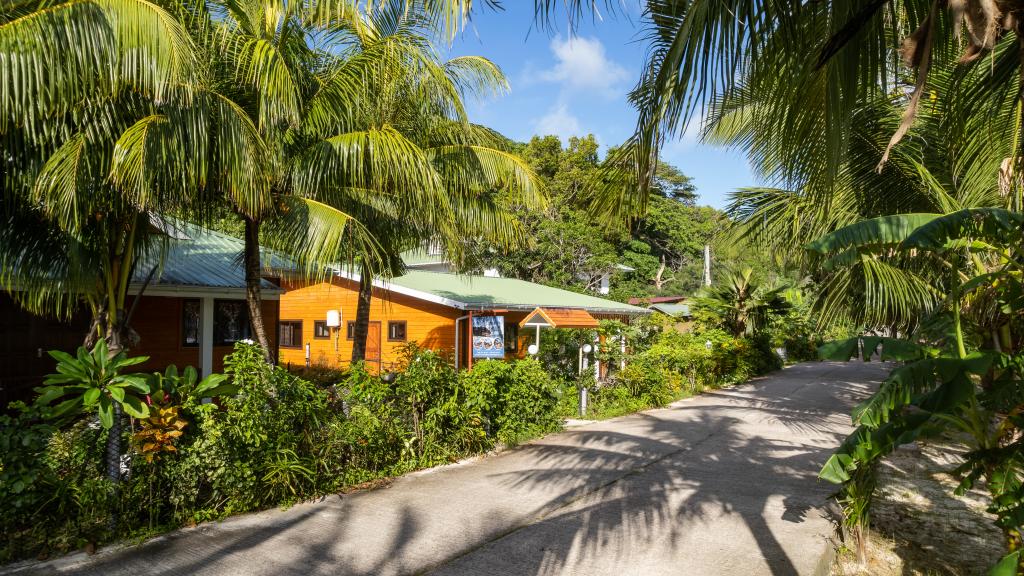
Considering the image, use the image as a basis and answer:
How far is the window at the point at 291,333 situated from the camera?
68.1 feet

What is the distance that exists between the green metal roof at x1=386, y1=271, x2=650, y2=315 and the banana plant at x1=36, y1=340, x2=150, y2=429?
9.94m

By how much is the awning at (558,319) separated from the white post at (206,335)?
6.31 metres

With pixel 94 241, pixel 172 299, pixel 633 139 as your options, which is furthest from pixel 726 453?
pixel 172 299

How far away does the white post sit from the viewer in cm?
1260

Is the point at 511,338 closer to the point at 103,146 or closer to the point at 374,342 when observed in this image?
the point at 374,342

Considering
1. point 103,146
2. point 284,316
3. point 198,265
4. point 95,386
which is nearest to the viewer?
point 95,386

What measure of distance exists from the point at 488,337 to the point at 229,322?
573 centimetres

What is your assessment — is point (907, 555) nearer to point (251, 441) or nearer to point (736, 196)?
point (736, 196)

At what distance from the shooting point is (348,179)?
8461mm

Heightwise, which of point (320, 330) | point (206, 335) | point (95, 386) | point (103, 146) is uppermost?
point (103, 146)

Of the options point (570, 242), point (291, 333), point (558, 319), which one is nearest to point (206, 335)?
point (558, 319)

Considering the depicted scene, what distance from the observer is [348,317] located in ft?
63.0

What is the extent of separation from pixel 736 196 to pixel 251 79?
6.85 meters

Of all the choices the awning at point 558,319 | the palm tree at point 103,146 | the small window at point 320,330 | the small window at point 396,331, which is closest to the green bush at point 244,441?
the palm tree at point 103,146
